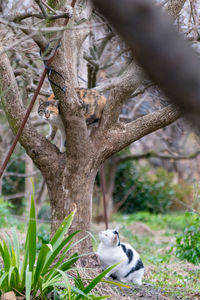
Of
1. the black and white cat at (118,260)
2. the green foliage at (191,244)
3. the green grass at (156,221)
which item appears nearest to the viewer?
the black and white cat at (118,260)

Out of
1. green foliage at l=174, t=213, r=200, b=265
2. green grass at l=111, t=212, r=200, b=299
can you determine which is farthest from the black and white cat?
green foliage at l=174, t=213, r=200, b=265

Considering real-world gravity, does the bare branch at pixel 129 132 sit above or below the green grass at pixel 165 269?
above

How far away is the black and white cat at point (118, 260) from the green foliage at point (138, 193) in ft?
28.7

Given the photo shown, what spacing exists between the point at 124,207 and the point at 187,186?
8.34 feet

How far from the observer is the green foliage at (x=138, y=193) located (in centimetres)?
1288

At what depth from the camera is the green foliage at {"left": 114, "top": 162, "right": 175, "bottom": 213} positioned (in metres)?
12.9

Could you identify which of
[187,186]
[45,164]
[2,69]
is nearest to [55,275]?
[45,164]

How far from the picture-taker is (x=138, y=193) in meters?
13.0

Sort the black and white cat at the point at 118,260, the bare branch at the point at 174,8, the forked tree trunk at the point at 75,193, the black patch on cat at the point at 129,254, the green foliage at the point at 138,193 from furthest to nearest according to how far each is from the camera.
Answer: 1. the green foliage at the point at 138,193
2. the black patch on cat at the point at 129,254
3. the black and white cat at the point at 118,260
4. the forked tree trunk at the point at 75,193
5. the bare branch at the point at 174,8

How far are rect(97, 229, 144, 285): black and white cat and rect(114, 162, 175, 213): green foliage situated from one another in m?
8.74

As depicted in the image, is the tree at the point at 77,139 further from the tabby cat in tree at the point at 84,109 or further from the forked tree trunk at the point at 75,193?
the tabby cat in tree at the point at 84,109

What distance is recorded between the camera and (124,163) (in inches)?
511

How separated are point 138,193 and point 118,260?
29.8 ft

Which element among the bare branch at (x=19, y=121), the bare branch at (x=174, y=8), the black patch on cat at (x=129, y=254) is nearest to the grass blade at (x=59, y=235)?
the bare branch at (x=19, y=121)
